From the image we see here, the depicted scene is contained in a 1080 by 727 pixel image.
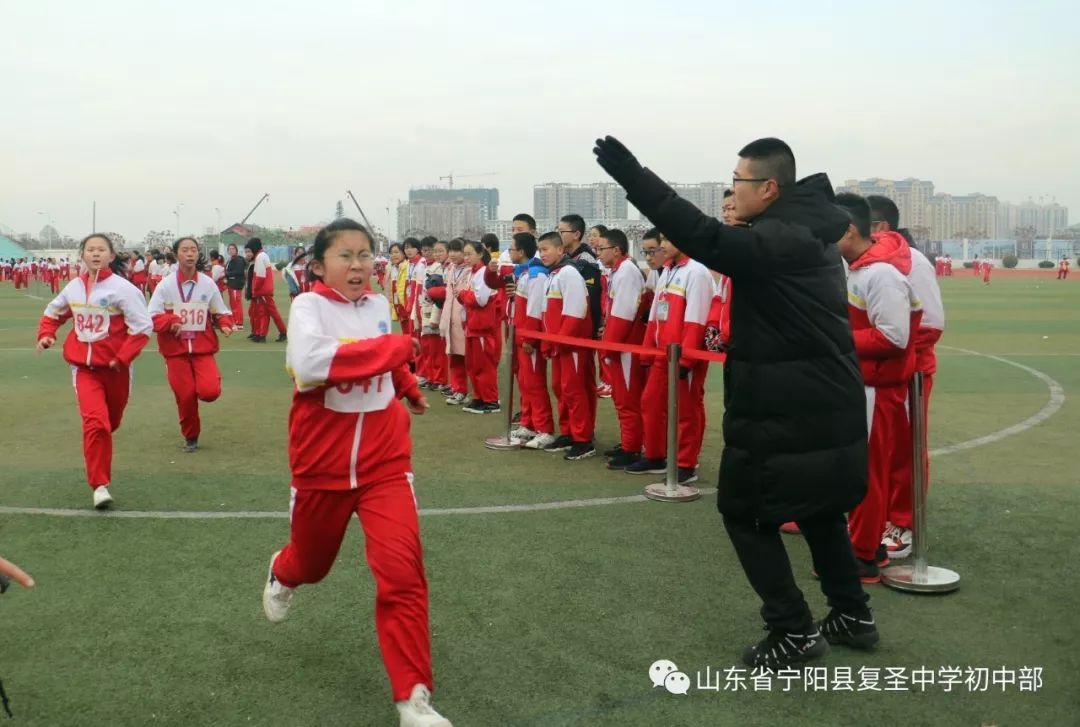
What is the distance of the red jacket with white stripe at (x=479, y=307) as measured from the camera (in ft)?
35.7

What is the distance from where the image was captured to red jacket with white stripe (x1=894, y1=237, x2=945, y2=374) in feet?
17.7

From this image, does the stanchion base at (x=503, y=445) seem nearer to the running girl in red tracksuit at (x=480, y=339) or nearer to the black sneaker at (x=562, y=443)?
the black sneaker at (x=562, y=443)

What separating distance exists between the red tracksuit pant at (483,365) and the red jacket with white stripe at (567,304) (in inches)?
98.0

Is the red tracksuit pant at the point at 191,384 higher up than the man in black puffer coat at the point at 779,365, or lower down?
lower down

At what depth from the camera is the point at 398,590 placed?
352 centimetres

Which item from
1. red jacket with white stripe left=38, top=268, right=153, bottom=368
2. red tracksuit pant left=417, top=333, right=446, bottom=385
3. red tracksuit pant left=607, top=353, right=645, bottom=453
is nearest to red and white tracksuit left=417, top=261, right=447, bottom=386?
red tracksuit pant left=417, top=333, right=446, bottom=385

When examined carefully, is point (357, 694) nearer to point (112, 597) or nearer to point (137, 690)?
point (137, 690)

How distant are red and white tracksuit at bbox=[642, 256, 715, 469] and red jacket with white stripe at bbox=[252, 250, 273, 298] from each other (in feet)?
42.5

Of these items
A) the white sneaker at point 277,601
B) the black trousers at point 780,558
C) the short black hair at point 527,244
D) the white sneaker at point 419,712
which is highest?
the short black hair at point 527,244

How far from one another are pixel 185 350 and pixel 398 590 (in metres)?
5.99

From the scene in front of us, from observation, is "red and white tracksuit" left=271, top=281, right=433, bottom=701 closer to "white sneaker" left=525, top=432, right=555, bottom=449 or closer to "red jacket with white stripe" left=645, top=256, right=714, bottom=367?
"red jacket with white stripe" left=645, top=256, right=714, bottom=367

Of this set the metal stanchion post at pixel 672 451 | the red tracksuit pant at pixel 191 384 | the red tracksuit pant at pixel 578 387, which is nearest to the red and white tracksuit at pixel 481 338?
the red tracksuit pant at pixel 578 387

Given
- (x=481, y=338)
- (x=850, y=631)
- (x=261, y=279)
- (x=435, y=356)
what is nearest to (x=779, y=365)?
(x=850, y=631)

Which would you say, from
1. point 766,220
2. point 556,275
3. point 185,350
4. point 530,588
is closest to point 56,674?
point 530,588
